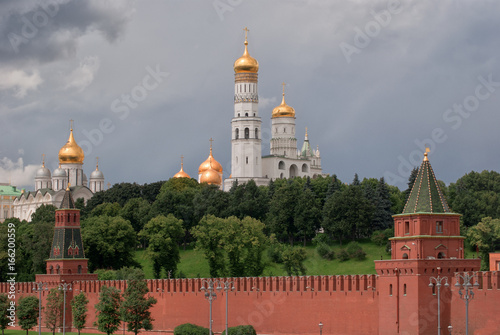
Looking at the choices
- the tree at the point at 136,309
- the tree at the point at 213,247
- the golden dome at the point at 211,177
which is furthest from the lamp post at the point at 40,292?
the golden dome at the point at 211,177

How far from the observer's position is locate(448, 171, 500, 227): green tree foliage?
96.1 meters

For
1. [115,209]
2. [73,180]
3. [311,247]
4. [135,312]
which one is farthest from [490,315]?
[73,180]

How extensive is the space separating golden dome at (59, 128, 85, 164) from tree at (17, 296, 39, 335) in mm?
70428

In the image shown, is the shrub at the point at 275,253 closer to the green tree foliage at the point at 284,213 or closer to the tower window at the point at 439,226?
the green tree foliage at the point at 284,213

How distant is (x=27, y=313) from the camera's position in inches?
3115

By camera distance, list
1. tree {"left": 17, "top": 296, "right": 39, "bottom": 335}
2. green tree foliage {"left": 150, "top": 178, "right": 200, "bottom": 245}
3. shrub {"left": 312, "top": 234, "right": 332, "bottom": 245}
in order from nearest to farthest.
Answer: tree {"left": 17, "top": 296, "right": 39, "bottom": 335}
shrub {"left": 312, "top": 234, "right": 332, "bottom": 245}
green tree foliage {"left": 150, "top": 178, "right": 200, "bottom": 245}

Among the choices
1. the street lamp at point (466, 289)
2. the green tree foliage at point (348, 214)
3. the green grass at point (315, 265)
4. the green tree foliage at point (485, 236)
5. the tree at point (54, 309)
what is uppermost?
the green tree foliage at point (348, 214)

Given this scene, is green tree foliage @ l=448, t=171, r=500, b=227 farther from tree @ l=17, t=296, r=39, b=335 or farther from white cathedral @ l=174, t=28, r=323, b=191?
tree @ l=17, t=296, r=39, b=335

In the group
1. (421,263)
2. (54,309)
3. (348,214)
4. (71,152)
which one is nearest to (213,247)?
(348,214)

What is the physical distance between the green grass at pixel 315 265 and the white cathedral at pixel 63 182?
153 ft

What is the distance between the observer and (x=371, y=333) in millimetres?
62094

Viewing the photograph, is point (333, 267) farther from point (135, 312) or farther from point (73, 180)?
point (73, 180)

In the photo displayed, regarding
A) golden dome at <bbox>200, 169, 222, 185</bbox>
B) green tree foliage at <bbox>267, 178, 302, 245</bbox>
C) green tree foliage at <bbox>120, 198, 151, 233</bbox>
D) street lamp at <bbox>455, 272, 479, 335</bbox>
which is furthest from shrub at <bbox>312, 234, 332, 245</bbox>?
street lamp at <bbox>455, 272, 479, 335</bbox>

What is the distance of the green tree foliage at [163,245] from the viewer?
95.0m
